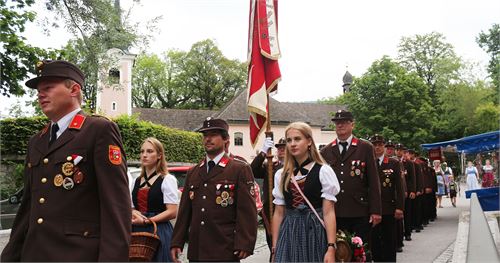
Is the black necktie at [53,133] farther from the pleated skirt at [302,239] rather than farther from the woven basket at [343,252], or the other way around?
the woven basket at [343,252]

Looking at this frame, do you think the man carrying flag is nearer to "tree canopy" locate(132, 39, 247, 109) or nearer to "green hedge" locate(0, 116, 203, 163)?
"green hedge" locate(0, 116, 203, 163)

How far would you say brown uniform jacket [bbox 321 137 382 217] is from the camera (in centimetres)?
701

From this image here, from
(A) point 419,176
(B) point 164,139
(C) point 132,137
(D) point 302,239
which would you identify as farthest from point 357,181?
(B) point 164,139

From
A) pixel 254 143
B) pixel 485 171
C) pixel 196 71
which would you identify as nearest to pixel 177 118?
pixel 196 71

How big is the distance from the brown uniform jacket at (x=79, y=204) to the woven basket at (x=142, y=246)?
75.1 inches

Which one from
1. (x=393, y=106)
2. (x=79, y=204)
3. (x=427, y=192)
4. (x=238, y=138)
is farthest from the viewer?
(x=238, y=138)

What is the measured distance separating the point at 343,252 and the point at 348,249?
0.18ft

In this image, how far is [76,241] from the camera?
314 centimetres

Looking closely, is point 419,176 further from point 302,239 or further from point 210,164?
point 302,239

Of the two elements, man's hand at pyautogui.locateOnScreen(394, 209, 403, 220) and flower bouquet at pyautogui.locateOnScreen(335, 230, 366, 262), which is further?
man's hand at pyautogui.locateOnScreen(394, 209, 403, 220)

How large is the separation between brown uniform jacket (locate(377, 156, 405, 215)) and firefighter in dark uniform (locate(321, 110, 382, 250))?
8.10 feet

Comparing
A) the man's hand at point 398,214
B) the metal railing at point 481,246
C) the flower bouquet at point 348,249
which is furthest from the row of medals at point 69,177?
the man's hand at point 398,214

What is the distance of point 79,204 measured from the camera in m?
3.23

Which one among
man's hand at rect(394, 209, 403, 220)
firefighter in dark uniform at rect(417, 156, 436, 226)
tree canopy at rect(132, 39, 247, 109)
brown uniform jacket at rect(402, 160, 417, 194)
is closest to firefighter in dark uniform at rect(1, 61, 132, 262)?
man's hand at rect(394, 209, 403, 220)
